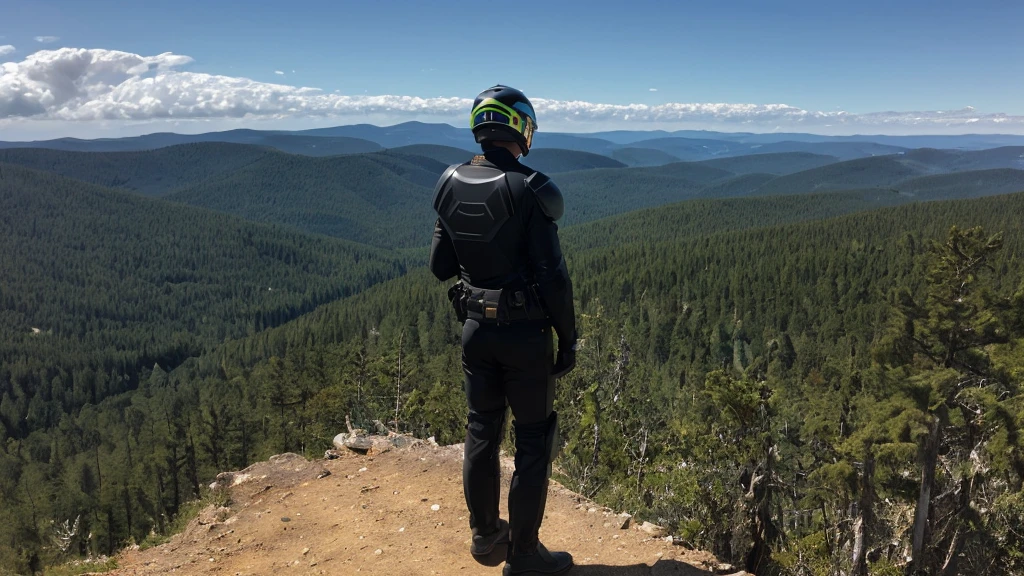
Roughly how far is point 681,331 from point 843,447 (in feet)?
316

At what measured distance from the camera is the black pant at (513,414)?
5535mm

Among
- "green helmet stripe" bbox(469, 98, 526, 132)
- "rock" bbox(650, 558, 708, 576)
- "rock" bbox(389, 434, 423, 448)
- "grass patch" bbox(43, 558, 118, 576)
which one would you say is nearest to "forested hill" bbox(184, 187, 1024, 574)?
"rock" bbox(389, 434, 423, 448)

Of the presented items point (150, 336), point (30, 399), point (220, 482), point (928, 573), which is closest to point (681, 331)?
point (928, 573)

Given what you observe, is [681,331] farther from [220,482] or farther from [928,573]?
[220,482]

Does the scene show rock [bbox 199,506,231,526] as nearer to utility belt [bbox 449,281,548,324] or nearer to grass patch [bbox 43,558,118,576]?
grass patch [bbox 43,558,118,576]

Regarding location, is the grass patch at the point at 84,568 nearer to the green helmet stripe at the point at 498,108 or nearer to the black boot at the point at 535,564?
the black boot at the point at 535,564

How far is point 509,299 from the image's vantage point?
213 inches

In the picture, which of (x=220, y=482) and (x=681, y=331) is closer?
(x=220, y=482)

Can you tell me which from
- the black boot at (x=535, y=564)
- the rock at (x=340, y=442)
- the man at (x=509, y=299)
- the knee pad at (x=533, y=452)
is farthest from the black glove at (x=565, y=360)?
the rock at (x=340, y=442)

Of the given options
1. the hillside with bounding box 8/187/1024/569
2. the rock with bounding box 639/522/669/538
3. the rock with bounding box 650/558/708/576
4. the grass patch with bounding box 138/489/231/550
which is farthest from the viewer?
the hillside with bounding box 8/187/1024/569

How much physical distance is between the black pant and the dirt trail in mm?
1021

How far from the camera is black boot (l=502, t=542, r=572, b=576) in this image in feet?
20.0

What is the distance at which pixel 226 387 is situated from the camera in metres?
94.7

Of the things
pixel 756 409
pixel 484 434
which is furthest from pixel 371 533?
pixel 756 409
